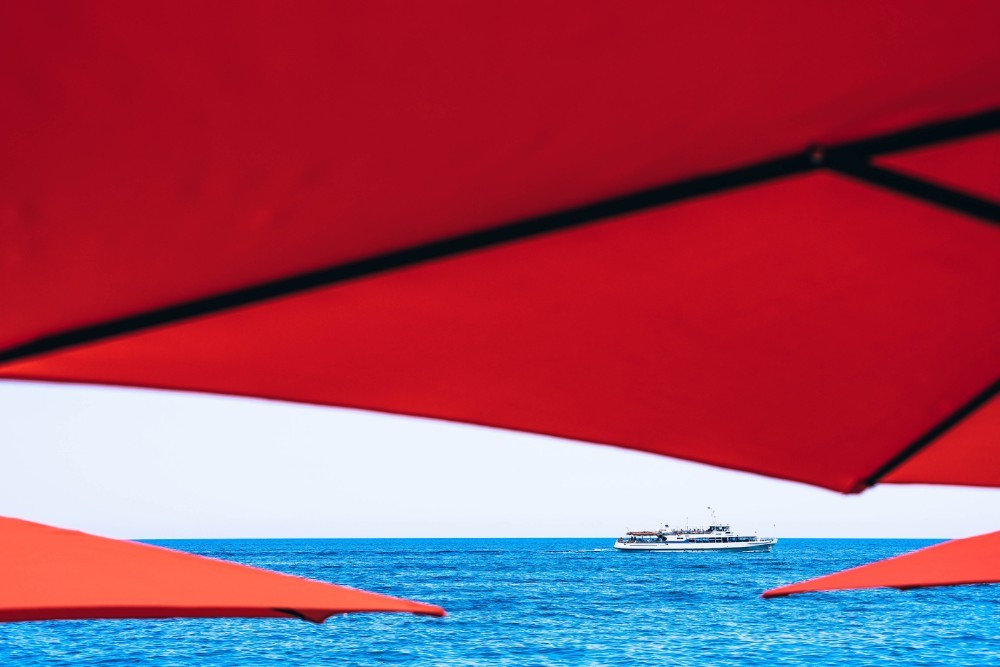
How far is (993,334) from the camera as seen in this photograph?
6.60ft

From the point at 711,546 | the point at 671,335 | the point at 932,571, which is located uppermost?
the point at 711,546

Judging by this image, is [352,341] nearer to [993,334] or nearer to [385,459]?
[993,334]

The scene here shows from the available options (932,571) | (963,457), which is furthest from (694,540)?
(963,457)

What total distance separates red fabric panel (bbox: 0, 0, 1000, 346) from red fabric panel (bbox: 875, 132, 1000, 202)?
71 mm

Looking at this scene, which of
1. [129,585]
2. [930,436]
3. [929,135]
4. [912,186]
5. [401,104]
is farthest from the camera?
[930,436]

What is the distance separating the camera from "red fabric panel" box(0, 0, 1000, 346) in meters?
0.97

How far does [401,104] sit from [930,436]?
204 centimetres

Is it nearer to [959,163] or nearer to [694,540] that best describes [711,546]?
[694,540]


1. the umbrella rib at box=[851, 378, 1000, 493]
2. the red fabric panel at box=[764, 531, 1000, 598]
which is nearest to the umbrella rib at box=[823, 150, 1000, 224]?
the umbrella rib at box=[851, 378, 1000, 493]

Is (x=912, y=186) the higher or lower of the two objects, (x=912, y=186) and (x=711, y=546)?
the lower

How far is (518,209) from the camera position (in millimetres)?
1478

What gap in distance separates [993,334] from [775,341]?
0.50 meters

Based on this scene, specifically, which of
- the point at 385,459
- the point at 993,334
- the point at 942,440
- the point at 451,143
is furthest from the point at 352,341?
the point at 385,459

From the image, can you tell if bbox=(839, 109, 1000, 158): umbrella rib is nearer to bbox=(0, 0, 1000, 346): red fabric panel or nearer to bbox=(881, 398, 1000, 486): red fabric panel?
bbox=(0, 0, 1000, 346): red fabric panel
